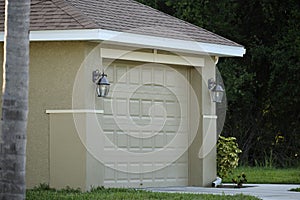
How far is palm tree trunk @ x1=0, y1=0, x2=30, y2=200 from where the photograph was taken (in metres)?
10.3

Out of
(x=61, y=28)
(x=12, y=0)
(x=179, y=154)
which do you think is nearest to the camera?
(x=12, y=0)

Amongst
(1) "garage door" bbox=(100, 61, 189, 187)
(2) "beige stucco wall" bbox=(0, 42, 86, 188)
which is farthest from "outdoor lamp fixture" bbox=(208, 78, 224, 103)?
(2) "beige stucco wall" bbox=(0, 42, 86, 188)

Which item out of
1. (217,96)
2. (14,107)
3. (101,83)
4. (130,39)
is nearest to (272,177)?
(217,96)

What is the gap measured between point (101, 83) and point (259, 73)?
49.6ft

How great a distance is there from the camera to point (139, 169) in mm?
15367

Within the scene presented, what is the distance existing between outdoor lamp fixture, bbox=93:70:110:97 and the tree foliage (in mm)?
12780

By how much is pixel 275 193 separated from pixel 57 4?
514 cm

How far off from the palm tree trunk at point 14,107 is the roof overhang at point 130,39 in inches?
129

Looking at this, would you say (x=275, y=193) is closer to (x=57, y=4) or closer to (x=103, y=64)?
(x=103, y=64)

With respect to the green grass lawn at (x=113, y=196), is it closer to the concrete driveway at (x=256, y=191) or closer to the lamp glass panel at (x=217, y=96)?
the concrete driveway at (x=256, y=191)

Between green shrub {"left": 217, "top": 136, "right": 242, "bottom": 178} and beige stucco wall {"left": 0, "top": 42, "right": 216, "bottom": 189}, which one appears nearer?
beige stucco wall {"left": 0, "top": 42, "right": 216, "bottom": 189}

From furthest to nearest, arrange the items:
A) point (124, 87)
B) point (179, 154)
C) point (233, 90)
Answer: point (233, 90) < point (179, 154) < point (124, 87)

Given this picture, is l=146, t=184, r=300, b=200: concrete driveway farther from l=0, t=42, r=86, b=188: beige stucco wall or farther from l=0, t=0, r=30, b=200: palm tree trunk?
l=0, t=0, r=30, b=200: palm tree trunk

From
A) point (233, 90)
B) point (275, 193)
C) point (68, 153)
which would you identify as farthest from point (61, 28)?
point (233, 90)
